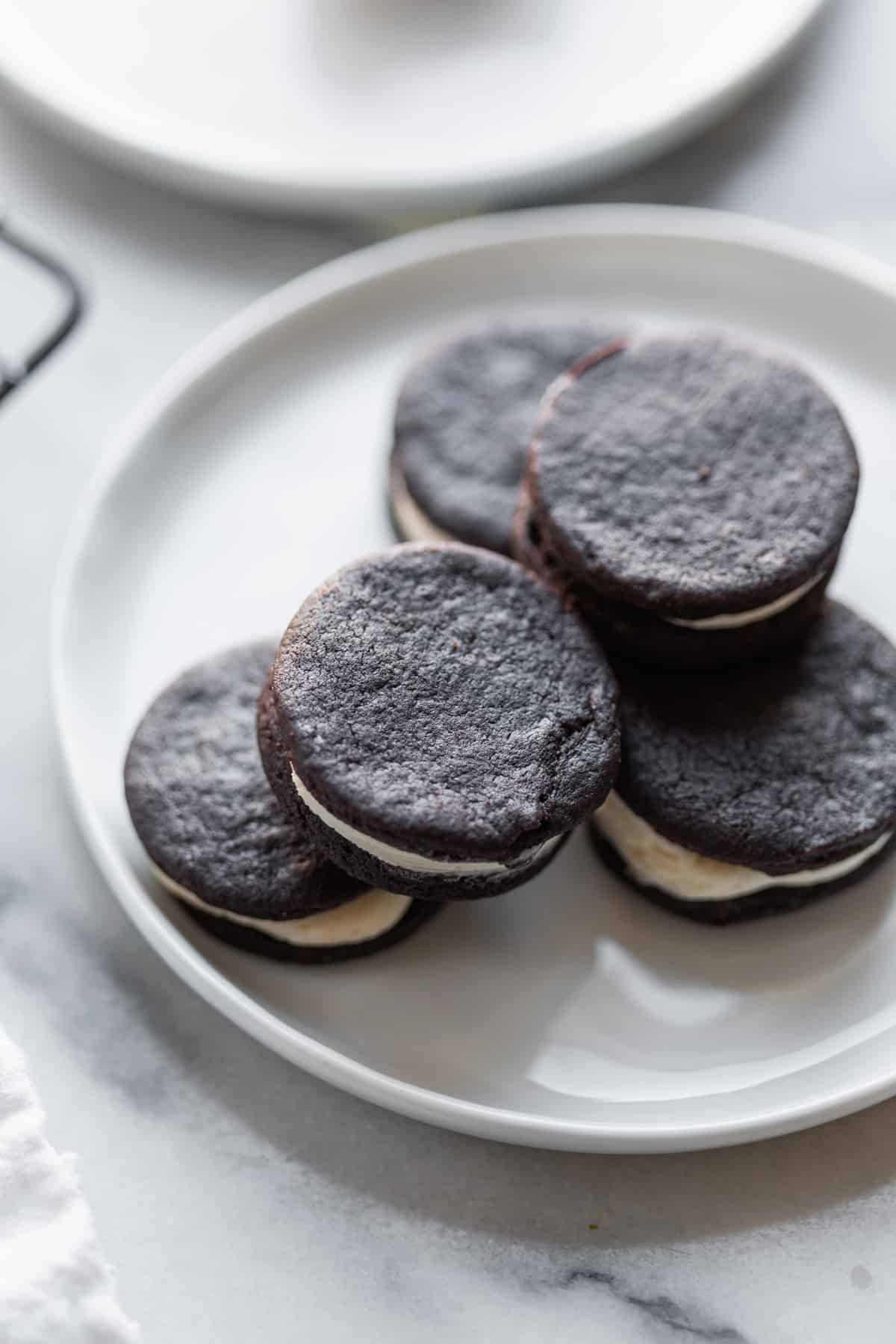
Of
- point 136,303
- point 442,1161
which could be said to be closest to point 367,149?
point 136,303

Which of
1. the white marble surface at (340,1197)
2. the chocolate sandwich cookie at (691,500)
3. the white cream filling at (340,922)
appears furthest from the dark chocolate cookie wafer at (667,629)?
the white marble surface at (340,1197)

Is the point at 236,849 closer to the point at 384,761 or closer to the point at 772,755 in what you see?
the point at 384,761

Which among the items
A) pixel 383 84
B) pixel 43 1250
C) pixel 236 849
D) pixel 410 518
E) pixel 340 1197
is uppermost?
pixel 383 84

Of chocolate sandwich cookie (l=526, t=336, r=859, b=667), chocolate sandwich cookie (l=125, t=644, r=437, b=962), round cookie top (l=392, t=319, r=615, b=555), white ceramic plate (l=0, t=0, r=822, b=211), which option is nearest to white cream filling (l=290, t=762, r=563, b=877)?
chocolate sandwich cookie (l=125, t=644, r=437, b=962)

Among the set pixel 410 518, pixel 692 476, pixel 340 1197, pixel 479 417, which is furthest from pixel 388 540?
pixel 340 1197

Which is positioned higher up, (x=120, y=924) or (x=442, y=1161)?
(x=120, y=924)

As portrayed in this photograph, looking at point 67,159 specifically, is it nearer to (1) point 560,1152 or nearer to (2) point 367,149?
(2) point 367,149
